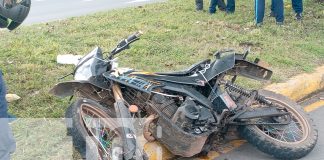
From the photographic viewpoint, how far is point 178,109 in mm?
4090

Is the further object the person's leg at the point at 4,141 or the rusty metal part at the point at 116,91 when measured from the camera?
the rusty metal part at the point at 116,91

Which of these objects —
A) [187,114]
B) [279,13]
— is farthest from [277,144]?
[279,13]

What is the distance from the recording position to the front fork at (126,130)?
3.60m

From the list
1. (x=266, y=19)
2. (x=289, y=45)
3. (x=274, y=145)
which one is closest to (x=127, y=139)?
(x=274, y=145)

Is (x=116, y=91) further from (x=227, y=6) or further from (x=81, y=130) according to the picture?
(x=227, y=6)

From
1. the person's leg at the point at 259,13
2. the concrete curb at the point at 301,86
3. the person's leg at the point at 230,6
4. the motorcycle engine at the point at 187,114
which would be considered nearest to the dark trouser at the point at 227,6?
the person's leg at the point at 230,6

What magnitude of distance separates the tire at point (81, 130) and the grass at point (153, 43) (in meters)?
0.90

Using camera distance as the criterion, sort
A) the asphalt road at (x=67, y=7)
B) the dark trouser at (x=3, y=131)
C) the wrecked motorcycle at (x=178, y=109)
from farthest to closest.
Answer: the asphalt road at (x=67, y=7) → the wrecked motorcycle at (x=178, y=109) → the dark trouser at (x=3, y=131)

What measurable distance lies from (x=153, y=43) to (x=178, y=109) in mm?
2955

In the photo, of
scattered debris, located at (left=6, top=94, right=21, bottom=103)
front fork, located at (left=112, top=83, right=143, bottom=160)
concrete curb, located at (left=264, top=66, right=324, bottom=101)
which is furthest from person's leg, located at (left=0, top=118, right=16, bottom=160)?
concrete curb, located at (left=264, top=66, right=324, bottom=101)

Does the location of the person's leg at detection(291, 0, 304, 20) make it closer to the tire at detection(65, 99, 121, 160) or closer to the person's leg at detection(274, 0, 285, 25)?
the person's leg at detection(274, 0, 285, 25)

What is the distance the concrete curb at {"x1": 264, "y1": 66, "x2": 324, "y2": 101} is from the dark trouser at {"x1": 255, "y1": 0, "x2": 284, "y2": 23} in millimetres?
2164

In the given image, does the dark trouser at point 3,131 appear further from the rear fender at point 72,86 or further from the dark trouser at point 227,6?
the dark trouser at point 227,6

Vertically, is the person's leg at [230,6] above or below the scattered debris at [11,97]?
below
